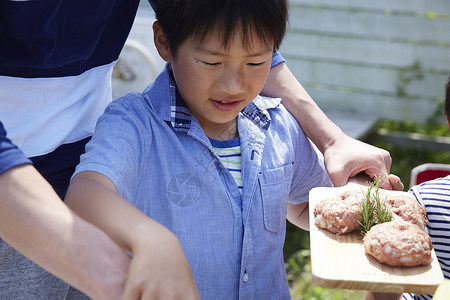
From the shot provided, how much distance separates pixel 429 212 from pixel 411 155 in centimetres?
375

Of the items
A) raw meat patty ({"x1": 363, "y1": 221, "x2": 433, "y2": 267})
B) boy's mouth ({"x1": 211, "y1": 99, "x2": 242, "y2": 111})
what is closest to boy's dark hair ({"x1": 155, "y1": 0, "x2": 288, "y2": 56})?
boy's mouth ({"x1": 211, "y1": 99, "x2": 242, "y2": 111})

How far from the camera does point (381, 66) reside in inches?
213

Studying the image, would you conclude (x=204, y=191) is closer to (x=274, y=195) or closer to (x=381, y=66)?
(x=274, y=195)

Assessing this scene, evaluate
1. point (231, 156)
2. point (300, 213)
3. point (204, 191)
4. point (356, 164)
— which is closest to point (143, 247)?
point (204, 191)

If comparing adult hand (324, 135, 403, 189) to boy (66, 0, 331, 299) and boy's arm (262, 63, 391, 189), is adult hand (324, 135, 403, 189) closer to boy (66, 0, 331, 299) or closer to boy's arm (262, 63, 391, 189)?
boy's arm (262, 63, 391, 189)

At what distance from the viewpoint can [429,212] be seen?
1774 mm

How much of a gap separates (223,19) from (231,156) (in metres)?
0.39

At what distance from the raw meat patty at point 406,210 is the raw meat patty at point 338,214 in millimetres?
85

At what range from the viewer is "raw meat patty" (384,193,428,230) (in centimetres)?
147

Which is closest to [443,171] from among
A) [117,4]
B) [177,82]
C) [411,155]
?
[177,82]

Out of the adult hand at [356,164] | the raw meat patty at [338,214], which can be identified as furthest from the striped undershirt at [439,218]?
the raw meat patty at [338,214]

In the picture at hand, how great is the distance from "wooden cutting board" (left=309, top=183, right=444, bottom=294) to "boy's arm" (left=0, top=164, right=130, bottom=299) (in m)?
0.46

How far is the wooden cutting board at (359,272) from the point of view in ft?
4.02

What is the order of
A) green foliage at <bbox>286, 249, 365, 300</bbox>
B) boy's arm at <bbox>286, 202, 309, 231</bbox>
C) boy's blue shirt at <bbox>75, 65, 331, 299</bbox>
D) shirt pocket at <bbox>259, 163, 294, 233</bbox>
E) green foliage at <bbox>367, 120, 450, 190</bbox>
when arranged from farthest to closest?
green foliage at <bbox>367, 120, 450, 190</bbox> < green foliage at <bbox>286, 249, 365, 300</bbox> < boy's arm at <bbox>286, 202, 309, 231</bbox> < shirt pocket at <bbox>259, 163, 294, 233</bbox> < boy's blue shirt at <bbox>75, 65, 331, 299</bbox>
